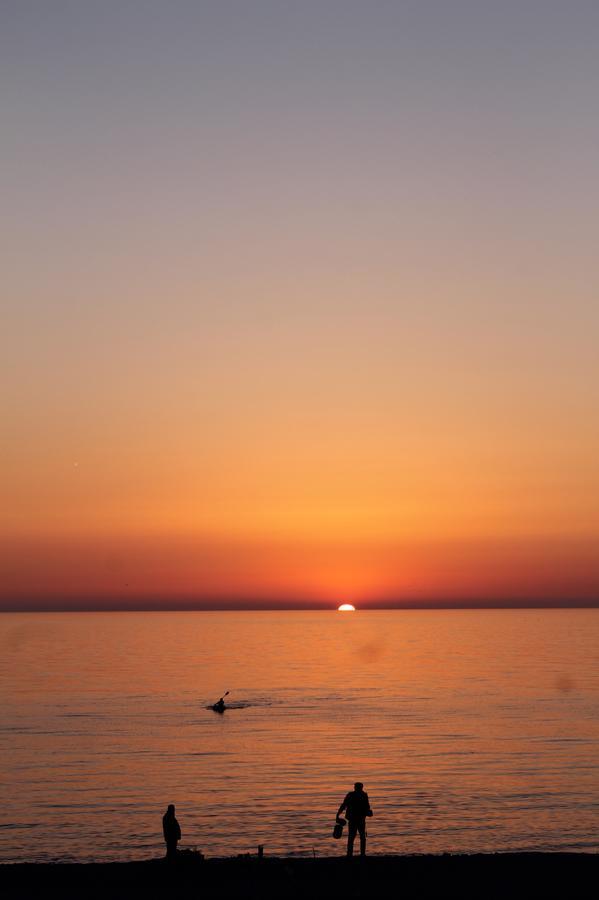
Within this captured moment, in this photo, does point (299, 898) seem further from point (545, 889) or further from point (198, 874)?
point (545, 889)

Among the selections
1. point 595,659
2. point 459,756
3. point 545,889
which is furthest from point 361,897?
point 595,659

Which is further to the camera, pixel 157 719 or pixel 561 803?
pixel 157 719

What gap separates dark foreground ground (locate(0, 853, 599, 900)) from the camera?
26998 millimetres

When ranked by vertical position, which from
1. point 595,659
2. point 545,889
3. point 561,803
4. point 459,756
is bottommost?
point 545,889

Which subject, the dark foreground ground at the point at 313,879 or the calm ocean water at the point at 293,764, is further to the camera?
the calm ocean water at the point at 293,764

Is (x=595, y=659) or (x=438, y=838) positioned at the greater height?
(x=595, y=659)

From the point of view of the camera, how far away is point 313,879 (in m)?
Result: 28.2

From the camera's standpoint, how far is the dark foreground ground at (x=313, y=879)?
26998 mm

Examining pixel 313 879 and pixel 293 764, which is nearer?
pixel 313 879

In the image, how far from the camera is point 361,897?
85.3 ft

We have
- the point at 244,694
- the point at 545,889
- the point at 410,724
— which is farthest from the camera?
the point at 244,694

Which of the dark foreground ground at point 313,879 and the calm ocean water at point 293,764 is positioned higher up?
the calm ocean water at point 293,764

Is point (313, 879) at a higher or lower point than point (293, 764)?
lower

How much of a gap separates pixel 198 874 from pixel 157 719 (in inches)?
2537
